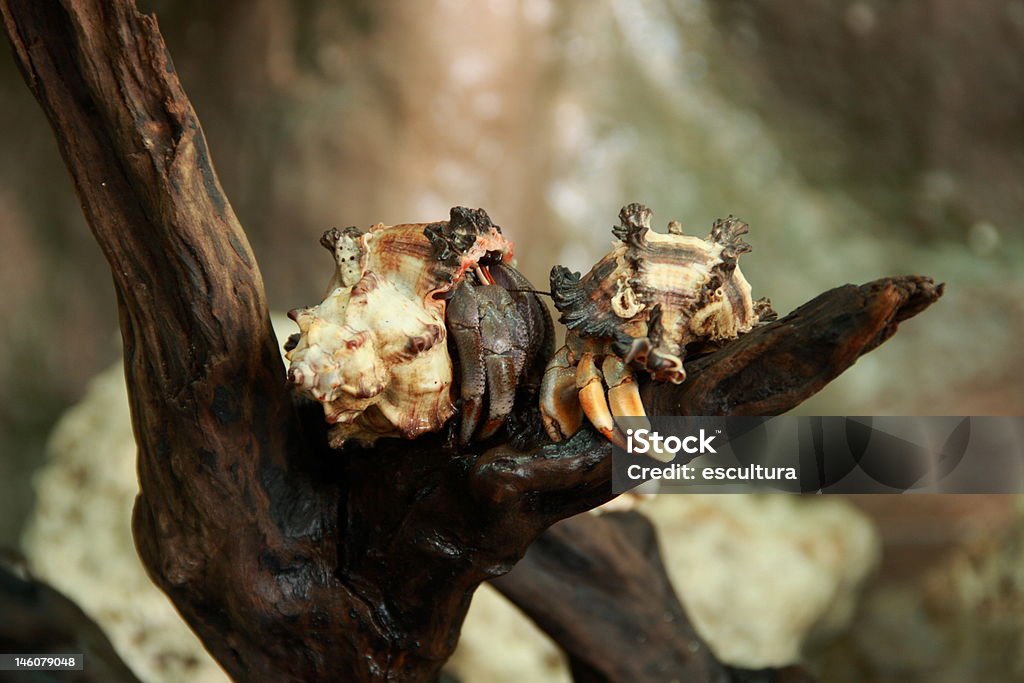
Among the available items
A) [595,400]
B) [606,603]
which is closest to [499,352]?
[595,400]

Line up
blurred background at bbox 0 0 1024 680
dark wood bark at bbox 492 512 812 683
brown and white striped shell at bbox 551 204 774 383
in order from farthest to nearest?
blurred background at bbox 0 0 1024 680 → dark wood bark at bbox 492 512 812 683 → brown and white striped shell at bbox 551 204 774 383

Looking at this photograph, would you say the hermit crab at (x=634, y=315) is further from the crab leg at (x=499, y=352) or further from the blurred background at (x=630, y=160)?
the blurred background at (x=630, y=160)

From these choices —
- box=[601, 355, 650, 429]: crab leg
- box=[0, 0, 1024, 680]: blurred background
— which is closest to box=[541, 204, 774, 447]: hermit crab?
box=[601, 355, 650, 429]: crab leg

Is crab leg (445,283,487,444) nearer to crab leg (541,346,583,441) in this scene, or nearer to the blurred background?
crab leg (541,346,583,441)

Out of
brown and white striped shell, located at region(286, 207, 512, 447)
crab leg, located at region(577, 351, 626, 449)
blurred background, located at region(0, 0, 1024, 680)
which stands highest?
blurred background, located at region(0, 0, 1024, 680)

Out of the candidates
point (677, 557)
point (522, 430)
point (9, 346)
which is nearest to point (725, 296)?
point (522, 430)

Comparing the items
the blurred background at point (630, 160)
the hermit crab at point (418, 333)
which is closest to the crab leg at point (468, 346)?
A: the hermit crab at point (418, 333)
